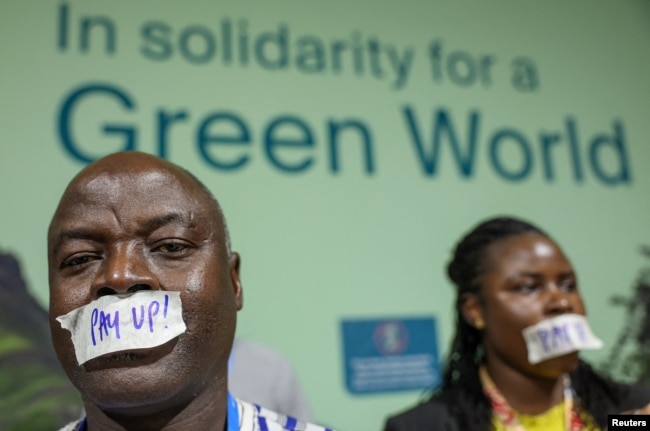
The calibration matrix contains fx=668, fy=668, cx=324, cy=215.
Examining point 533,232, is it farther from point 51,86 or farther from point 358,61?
point 51,86

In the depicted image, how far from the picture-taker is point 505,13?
8.38 feet

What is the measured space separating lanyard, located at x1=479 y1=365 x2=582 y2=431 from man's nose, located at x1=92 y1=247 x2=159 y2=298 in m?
0.93

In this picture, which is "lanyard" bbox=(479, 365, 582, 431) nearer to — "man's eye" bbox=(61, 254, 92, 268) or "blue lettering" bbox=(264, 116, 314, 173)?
"blue lettering" bbox=(264, 116, 314, 173)

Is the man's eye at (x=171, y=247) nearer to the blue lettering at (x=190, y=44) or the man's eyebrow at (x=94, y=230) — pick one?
the man's eyebrow at (x=94, y=230)

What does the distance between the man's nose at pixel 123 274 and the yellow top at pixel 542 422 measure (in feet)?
3.07

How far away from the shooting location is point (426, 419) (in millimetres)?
1506

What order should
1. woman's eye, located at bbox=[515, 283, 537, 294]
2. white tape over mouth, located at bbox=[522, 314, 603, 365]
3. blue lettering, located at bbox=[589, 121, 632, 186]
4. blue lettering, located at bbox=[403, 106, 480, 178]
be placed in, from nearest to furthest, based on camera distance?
white tape over mouth, located at bbox=[522, 314, 603, 365] → woman's eye, located at bbox=[515, 283, 537, 294] → blue lettering, located at bbox=[403, 106, 480, 178] → blue lettering, located at bbox=[589, 121, 632, 186]

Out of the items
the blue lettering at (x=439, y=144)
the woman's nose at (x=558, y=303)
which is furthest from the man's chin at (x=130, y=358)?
the blue lettering at (x=439, y=144)

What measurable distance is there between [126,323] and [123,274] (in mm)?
61

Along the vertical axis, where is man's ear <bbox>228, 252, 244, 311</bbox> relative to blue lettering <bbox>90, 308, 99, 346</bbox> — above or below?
above

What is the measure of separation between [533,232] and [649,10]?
1.65 metres

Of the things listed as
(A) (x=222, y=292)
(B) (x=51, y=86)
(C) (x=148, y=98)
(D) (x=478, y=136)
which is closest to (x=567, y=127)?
(D) (x=478, y=136)

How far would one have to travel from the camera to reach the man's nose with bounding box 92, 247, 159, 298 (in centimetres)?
83

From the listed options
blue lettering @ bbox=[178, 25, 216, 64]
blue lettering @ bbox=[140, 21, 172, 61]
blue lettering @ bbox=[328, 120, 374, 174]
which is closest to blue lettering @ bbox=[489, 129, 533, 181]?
blue lettering @ bbox=[328, 120, 374, 174]
